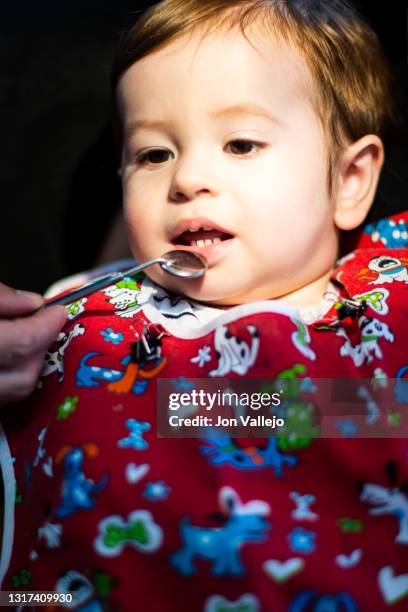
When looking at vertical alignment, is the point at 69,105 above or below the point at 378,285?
above

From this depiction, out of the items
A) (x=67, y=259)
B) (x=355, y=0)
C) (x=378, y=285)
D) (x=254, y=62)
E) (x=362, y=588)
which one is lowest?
(x=362, y=588)

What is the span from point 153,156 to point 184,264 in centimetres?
19

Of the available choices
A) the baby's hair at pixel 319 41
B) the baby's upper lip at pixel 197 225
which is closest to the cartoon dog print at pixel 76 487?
the baby's upper lip at pixel 197 225

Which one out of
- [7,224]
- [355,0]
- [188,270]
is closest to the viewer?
[188,270]

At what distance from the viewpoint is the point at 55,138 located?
1.51m

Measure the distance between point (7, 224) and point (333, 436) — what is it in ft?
3.03

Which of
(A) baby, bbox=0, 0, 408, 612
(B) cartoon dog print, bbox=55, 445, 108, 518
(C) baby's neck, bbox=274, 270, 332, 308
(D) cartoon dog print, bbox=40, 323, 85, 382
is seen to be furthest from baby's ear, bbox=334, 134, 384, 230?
(B) cartoon dog print, bbox=55, 445, 108, 518

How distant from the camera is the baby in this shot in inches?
29.6

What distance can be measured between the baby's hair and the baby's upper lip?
0.70 ft

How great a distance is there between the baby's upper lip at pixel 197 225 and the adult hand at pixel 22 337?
0.65 feet

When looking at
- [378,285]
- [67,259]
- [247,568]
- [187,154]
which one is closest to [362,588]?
[247,568]

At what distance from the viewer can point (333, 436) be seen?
A: 2.67 ft

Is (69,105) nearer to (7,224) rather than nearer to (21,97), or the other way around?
(21,97)

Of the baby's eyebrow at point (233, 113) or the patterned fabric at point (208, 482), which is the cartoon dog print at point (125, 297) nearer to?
the patterned fabric at point (208, 482)
